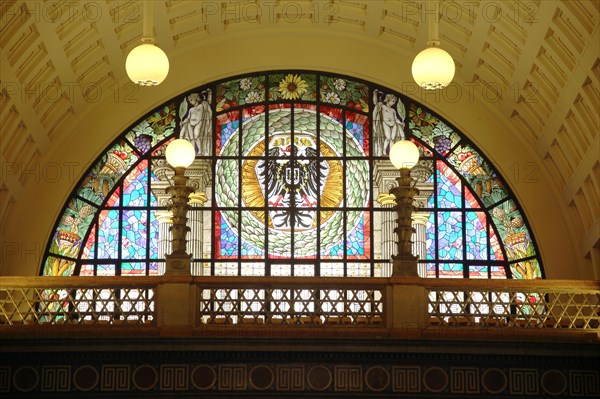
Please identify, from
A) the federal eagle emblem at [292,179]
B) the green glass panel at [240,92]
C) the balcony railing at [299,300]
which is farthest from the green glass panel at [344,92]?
the balcony railing at [299,300]

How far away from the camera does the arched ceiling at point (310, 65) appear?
22.2 meters

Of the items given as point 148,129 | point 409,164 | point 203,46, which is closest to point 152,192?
point 148,129

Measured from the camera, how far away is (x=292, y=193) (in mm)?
25359

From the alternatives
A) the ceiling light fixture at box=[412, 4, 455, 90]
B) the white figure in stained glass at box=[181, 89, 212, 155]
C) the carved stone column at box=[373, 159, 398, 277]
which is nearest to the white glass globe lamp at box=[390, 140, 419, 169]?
the ceiling light fixture at box=[412, 4, 455, 90]

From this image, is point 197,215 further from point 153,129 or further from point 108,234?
point 153,129

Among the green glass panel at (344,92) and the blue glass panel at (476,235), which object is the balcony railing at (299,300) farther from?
the green glass panel at (344,92)

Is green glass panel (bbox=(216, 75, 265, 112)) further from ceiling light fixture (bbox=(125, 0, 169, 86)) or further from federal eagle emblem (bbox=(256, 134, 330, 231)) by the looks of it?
ceiling light fixture (bbox=(125, 0, 169, 86))

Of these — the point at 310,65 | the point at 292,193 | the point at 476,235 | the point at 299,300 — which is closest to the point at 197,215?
the point at 292,193

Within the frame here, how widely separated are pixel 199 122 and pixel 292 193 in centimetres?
206

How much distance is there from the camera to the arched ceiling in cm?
2219

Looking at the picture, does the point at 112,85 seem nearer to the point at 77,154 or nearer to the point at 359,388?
the point at 77,154

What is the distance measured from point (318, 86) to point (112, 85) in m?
3.57

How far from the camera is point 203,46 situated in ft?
84.5

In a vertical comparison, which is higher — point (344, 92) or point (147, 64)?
point (344, 92)
